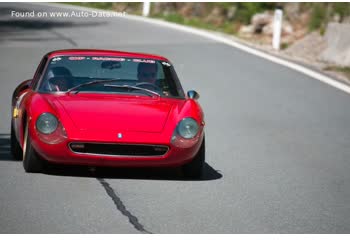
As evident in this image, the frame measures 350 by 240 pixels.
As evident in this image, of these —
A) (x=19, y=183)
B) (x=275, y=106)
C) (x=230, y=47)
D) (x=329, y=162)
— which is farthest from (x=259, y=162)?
(x=230, y=47)

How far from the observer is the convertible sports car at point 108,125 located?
9.53m

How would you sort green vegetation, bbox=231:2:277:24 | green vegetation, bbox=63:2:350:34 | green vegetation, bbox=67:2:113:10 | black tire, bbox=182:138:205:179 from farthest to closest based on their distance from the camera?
green vegetation, bbox=67:2:113:10 < green vegetation, bbox=231:2:277:24 < green vegetation, bbox=63:2:350:34 < black tire, bbox=182:138:205:179

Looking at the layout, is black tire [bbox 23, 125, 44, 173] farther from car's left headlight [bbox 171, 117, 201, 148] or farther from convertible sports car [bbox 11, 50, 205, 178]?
car's left headlight [bbox 171, 117, 201, 148]

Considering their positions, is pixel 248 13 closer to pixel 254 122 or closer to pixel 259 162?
pixel 254 122

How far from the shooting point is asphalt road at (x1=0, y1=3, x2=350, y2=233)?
25.8 feet

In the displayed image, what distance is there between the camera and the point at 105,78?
35.8ft

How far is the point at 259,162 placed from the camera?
11.4 meters

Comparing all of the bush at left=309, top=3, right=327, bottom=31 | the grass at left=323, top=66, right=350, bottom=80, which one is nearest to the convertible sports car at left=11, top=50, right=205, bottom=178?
the grass at left=323, top=66, right=350, bottom=80

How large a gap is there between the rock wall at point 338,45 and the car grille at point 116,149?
1389cm

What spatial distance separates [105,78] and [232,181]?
5.92 feet

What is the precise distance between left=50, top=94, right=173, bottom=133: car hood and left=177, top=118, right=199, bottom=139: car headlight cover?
15 cm

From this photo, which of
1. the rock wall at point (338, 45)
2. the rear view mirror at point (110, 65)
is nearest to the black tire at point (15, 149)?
the rear view mirror at point (110, 65)

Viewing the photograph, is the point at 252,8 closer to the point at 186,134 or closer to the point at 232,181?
the point at 232,181

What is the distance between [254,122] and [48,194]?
21.4 feet
